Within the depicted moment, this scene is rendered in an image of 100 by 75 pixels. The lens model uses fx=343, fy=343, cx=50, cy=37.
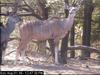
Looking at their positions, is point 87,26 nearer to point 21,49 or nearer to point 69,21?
point 69,21

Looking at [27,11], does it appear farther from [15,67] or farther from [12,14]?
[15,67]

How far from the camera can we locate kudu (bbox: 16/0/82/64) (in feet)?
35.4

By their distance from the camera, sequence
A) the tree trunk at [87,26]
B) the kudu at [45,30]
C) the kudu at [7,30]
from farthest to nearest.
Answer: the tree trunk at [87,26]
the kudu at [45,30]
the kudu at [7,30]

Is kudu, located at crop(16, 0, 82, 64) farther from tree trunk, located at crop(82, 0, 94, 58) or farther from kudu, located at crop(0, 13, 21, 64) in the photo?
tree trunk, located at crop(82, 0, 94, 58)

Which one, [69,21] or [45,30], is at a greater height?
[69,21]

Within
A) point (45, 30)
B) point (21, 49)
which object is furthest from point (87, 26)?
point (21, 49)

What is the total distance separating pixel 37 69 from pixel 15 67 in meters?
0.71

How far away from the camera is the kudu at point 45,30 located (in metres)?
10.8

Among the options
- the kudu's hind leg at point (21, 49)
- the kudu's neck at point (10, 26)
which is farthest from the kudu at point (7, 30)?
the kudu's hind leg at point (21, 49)

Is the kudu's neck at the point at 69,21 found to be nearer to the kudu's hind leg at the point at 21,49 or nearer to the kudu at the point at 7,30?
the kudu's hind leg at the point at 21,49

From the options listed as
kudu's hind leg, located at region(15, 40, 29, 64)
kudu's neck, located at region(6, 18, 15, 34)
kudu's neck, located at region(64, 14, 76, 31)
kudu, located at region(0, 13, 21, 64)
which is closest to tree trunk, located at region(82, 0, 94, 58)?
kudu's neck, located at region(64, 14, 76, 31)

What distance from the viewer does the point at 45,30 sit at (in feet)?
36.4

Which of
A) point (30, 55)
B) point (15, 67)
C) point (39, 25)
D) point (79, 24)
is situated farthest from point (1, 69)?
point (79, 24)

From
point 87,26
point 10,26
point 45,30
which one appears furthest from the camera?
point 87,26
